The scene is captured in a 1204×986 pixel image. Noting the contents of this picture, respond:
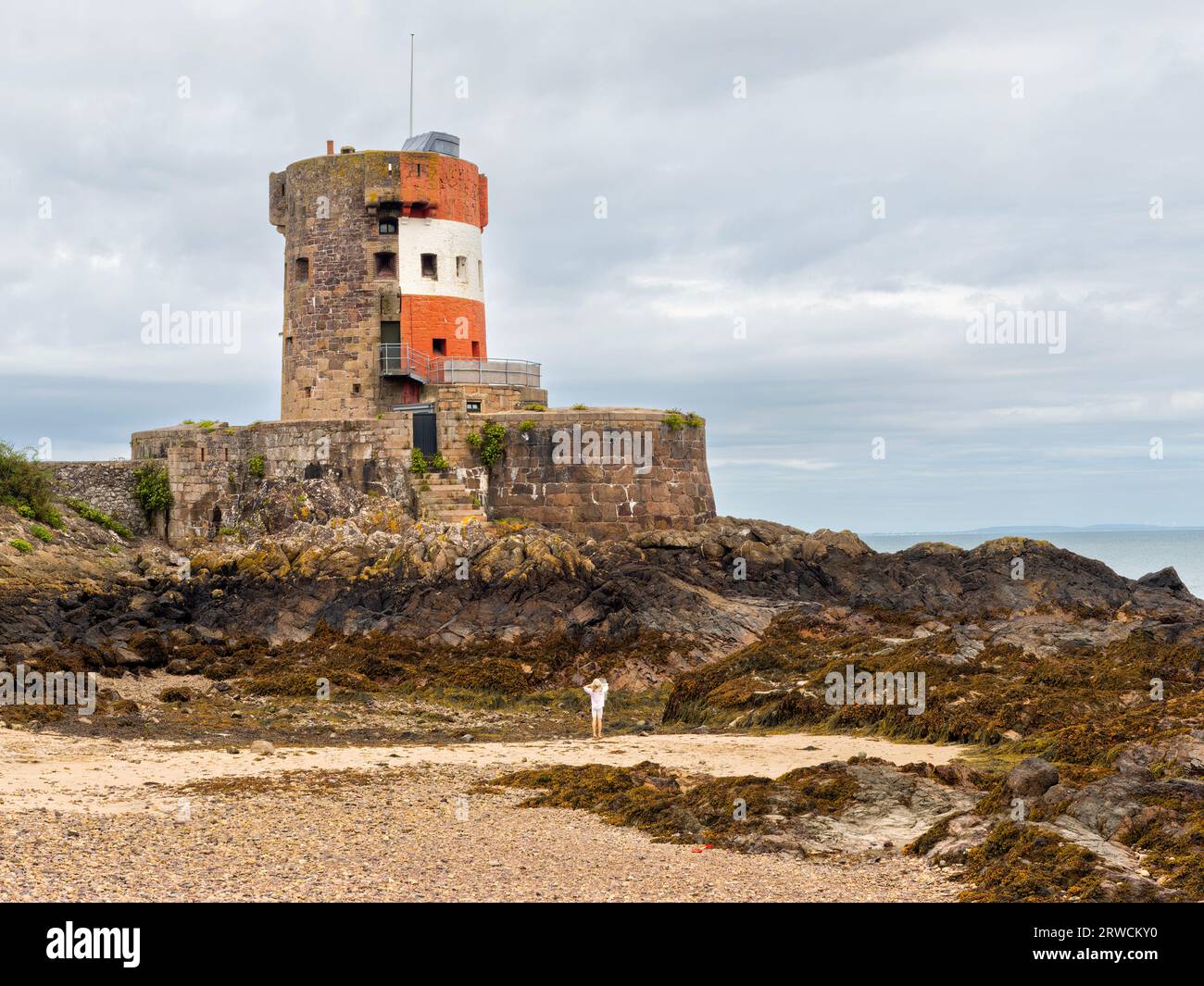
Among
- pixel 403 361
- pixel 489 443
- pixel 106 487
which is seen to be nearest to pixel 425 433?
pixel 489 443

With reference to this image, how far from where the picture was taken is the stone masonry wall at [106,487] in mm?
34469

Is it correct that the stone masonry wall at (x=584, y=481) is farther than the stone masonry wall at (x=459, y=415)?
No

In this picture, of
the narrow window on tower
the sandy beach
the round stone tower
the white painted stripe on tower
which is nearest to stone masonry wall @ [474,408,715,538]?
the round stone tower

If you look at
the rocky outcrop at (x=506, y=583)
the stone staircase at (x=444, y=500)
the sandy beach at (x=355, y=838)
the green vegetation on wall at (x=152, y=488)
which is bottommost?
the sandy beach at (x=355, y=838)

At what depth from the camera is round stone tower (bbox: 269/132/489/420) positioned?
113 feet

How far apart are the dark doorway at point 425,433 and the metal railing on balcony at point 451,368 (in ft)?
7.26

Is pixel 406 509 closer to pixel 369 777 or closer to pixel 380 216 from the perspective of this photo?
pixel 380 216

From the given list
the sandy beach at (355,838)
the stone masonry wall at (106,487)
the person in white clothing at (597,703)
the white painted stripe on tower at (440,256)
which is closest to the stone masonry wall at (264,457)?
the stone masonry wall at (106,487)

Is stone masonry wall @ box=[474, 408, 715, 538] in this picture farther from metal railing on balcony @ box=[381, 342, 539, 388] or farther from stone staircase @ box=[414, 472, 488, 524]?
metal railing on balcony @ box=[381, 342, 539, 388]

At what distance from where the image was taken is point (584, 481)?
102ft

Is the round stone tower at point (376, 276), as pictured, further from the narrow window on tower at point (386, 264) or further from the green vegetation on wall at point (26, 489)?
the green vegetation on wall at point (26, 489)

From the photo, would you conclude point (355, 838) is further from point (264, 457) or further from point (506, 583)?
point (264, 457)
